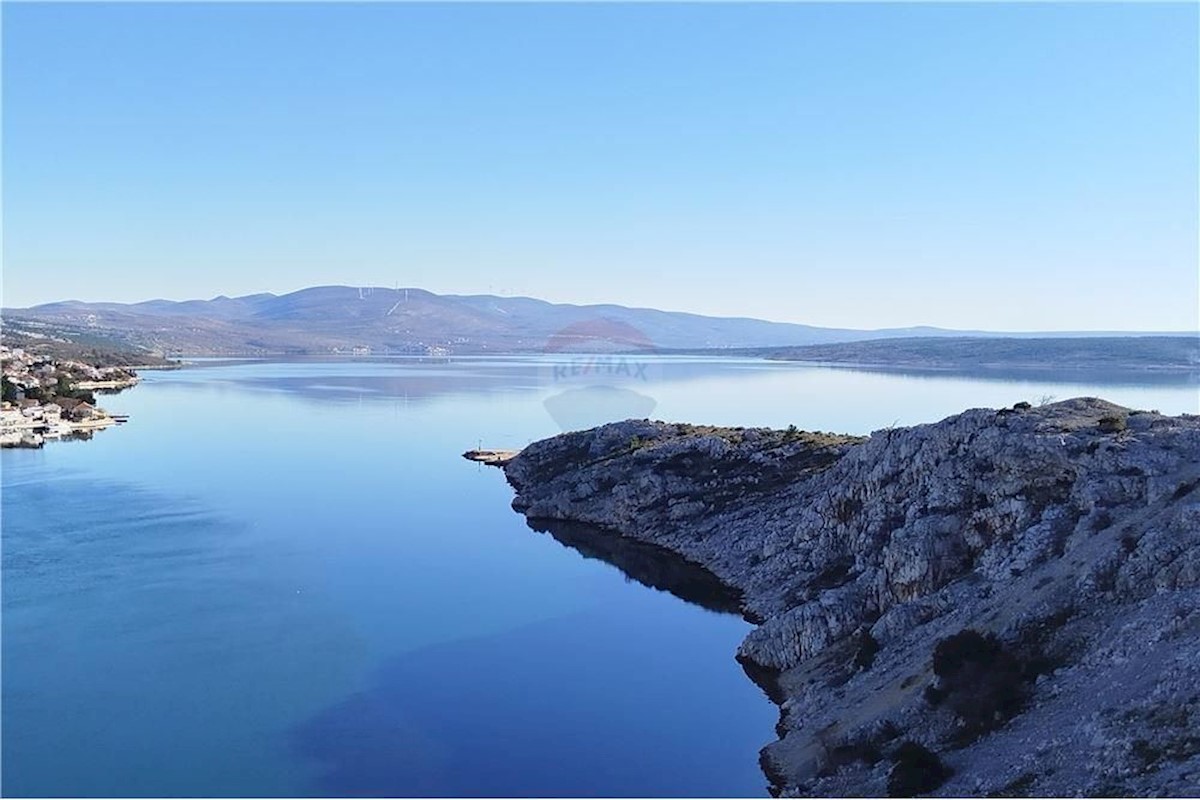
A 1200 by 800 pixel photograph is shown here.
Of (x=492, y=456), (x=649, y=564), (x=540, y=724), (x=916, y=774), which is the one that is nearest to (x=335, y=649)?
(x=540, y=724)

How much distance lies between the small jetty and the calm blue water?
1009 cm

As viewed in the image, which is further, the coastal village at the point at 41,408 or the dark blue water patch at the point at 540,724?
the coastal village at the point at 41,408

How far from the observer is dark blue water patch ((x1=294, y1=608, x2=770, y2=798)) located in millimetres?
28812

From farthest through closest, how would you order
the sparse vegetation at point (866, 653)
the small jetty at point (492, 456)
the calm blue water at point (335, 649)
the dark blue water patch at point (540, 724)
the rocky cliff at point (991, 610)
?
the small jetty at point (492, 456), the sparse vegetation at point (866, 653), the calm blue water at point (335, 649), the dark blue water patch at point (540, 724), the rocky cliff at point (991, 610)

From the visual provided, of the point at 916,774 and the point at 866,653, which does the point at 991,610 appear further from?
the point at 916,774

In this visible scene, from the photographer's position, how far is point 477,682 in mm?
37094

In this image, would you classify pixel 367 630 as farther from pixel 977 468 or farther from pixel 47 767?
pixel 977 468

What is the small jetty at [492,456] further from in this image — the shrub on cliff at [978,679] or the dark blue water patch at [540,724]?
the shrub on cliff at [978,679]

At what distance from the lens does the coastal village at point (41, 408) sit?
4284 inches

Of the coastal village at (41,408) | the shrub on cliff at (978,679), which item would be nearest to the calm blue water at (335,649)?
the shrub on cliff at (978,679)

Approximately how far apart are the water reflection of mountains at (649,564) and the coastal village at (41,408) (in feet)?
234

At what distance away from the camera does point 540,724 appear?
33.0m

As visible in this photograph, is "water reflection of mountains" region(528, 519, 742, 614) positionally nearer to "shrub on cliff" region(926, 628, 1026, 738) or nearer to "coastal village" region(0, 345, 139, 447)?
"shrub on cliff" region(926, 628, 1026, 738)

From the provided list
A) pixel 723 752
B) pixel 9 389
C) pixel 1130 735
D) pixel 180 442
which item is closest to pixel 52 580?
pixel 723 752
